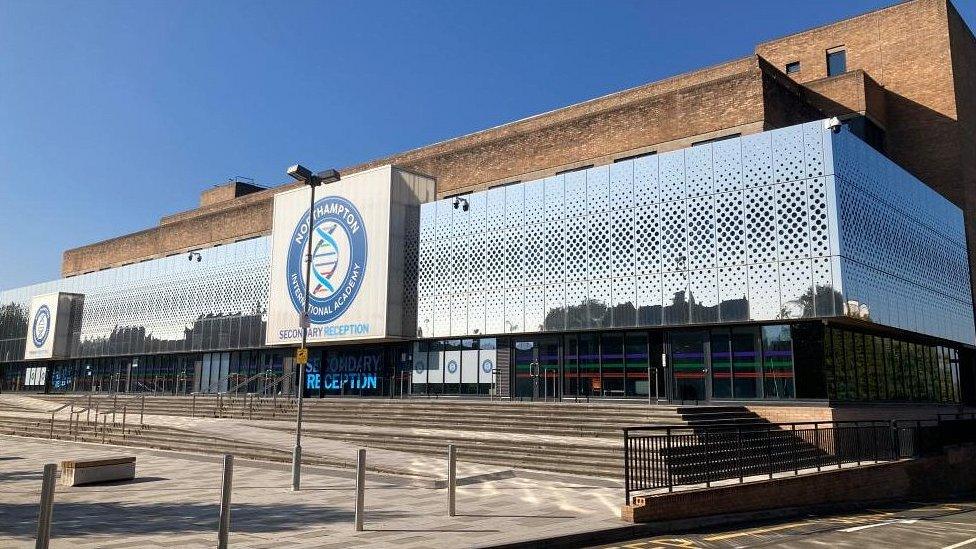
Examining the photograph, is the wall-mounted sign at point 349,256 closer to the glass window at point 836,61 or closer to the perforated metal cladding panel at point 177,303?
the perforated metal cladding panel at point 177,303

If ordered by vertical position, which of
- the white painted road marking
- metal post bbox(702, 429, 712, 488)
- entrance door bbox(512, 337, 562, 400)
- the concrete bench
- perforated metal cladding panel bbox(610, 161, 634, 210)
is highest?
perforated metal cladding panel bbox(610, 161, 634, 210)

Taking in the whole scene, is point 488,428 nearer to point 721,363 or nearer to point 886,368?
point 721,363

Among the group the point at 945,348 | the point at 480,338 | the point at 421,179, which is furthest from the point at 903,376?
the point at 421,179

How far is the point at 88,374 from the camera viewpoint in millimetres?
50938

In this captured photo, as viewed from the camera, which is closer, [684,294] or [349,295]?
[684,294]

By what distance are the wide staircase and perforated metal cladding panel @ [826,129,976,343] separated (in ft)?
19.1

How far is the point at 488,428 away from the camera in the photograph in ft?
75.7

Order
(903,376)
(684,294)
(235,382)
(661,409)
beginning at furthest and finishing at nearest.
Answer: (235,382), (903,376), (684,294), (661,409)

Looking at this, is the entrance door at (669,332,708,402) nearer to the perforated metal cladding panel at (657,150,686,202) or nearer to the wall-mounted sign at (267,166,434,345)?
the perforated metal cladding panel at (657,150,686,202)

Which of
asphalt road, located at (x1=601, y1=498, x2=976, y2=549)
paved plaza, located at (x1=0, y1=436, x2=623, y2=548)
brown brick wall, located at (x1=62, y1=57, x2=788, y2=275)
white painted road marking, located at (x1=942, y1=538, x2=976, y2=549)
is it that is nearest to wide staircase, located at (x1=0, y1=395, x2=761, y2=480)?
paved plaza, located at (x1=0, y1=436, x2=623, y2=548)

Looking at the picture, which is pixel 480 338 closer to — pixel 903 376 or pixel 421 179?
pixel 421 179

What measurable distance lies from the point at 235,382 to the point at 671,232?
25928 millimetres

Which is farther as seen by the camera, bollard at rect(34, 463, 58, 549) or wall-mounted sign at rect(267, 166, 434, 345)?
wall-mounted sign at rect(267, 166, 434, 345)

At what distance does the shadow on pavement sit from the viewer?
35.8ft
